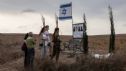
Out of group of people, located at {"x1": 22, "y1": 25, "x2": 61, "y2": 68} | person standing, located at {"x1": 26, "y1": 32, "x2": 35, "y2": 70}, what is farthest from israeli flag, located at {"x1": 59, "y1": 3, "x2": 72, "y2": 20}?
person standing, located at {"x1": 26, "y1": 32, "x2": 35, "y2": 70}

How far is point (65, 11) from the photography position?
2725 centimetres

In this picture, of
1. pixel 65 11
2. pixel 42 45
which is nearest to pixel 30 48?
pixel 42 45

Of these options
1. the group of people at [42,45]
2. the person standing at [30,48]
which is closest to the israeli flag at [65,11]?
the group of people at [42,45]

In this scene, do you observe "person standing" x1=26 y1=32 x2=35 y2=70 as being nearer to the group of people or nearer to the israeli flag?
the group of people

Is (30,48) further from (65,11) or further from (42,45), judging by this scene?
(65,11)

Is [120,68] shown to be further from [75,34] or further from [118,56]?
[75,34]

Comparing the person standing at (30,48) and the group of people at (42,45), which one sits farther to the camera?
the group of people at (42,45)

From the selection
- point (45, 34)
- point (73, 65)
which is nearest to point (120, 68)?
point (73, 65)

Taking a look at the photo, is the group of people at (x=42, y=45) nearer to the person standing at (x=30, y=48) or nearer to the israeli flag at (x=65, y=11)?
the person standing at (x=30, y=48)

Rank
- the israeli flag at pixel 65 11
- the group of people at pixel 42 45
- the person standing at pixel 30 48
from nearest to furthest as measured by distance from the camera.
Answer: the person standing at pixel 30 48, the group of people at pixel 42 45, the israeli flag at pixel 65 11

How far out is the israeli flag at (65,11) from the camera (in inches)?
1062

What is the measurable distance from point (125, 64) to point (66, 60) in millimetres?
3530

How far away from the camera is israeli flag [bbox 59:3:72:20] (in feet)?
88.5

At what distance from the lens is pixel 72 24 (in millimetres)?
28484
